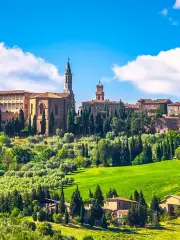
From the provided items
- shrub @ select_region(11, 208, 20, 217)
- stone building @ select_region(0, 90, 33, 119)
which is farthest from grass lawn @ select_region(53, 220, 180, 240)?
stone building @ select_region(0, 90, 33, 119)

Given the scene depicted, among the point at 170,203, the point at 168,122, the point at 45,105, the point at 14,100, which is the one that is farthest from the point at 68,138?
the point at 170,203

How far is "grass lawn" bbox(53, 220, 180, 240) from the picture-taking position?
188 ft

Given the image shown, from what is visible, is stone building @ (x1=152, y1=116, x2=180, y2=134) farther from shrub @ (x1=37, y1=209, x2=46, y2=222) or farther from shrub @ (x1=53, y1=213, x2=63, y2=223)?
shrub @ (x1=37, y1=209, x2=46, y2=222)

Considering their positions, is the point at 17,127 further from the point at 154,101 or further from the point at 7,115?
the point at 154,101

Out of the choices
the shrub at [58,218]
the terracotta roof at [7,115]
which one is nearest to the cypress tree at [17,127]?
the terracotta roof at [7,115]

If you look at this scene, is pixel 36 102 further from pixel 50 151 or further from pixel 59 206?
pixel 59 206

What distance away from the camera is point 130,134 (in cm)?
11000

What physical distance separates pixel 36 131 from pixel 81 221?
51.8 meters

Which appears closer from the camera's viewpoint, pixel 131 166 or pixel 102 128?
pixel 131 166

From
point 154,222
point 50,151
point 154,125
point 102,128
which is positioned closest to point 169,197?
point 154,222

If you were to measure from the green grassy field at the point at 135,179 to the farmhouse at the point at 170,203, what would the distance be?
318 cm

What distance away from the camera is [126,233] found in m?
59.6

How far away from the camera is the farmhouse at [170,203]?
6712 centimetres

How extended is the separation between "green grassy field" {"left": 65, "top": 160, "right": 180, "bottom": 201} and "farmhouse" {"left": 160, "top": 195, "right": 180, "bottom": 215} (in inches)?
125
